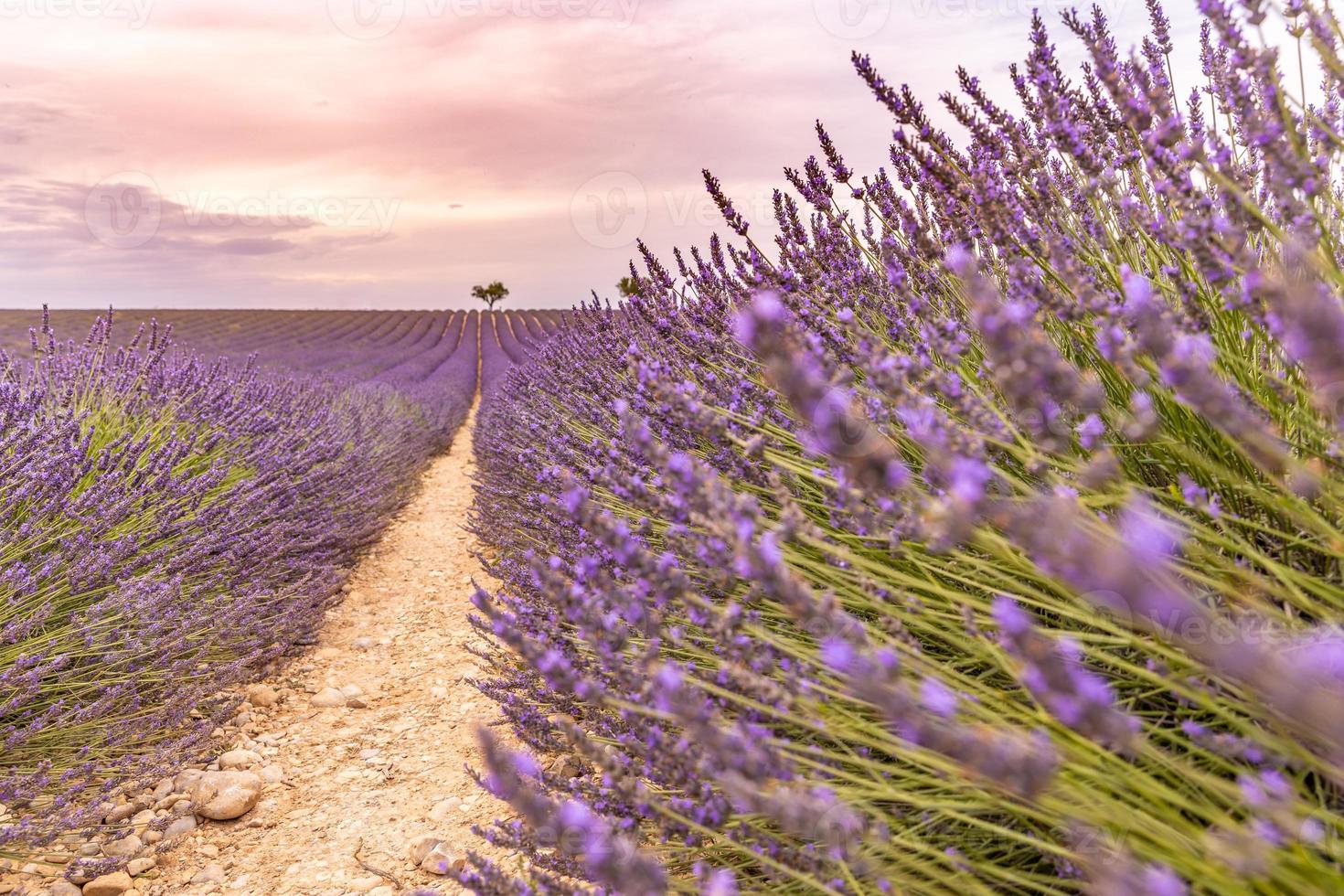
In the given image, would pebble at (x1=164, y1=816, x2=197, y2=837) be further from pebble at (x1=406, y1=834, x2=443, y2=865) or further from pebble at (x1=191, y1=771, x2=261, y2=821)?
pebble at (x1=406, y1=834, x2=443, y2=865)

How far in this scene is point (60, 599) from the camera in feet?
7.57

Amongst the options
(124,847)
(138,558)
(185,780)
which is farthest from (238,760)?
(138,558)

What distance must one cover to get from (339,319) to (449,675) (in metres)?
29.2

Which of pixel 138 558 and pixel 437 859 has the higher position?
pixel 138 558

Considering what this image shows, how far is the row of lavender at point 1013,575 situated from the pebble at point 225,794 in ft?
2.63

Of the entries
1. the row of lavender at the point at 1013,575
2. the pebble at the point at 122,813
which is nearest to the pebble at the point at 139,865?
the pebble at the point at 122,813

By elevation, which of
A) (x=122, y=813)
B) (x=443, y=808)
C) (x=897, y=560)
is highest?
(x=897, y=560)

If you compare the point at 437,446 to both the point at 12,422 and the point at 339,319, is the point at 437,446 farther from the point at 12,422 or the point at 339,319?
the point at 339,319

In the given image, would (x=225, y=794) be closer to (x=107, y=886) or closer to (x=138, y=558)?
(x=107, y=886)

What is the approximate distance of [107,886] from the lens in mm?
1896

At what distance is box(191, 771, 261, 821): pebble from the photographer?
2.21m

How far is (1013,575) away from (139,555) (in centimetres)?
264

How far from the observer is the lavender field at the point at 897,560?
69 cm

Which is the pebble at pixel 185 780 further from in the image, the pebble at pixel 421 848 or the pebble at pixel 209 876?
the pebble at pixel 421 848
